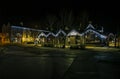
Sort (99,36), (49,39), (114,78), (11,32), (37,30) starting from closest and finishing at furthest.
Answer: (114,78)
(99,36)
(49,39)
(11,32)
(37,30)

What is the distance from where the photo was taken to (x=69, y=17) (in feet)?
300

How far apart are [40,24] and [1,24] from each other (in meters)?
17.8

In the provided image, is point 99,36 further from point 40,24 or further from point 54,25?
point 40,24

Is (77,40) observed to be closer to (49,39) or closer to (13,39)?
(49,39)

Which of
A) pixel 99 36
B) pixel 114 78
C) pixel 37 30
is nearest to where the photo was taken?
pixel 114 78

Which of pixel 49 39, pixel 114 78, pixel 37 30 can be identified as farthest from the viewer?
pixel 37 30

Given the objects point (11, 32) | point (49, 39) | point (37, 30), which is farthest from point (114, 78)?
point (37, 30)

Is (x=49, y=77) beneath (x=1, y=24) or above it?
beneath

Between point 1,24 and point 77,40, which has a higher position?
point 1,24

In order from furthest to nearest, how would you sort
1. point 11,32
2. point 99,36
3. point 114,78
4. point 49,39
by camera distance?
point 11,32
point 49,39
point 99,36
point 114,78

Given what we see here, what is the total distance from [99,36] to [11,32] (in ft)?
145

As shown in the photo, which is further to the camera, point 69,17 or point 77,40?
point 69,17

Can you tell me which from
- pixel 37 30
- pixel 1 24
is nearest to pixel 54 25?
pixel 37 30

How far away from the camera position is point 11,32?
105 m
